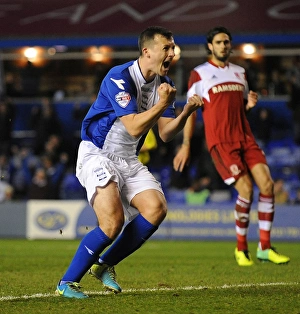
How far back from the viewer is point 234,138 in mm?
9617

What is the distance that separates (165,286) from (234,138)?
111 inches

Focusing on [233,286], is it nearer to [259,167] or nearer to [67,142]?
[259,167]

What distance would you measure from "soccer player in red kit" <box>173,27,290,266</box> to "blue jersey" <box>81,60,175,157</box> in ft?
8.75

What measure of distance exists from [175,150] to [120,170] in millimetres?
13105

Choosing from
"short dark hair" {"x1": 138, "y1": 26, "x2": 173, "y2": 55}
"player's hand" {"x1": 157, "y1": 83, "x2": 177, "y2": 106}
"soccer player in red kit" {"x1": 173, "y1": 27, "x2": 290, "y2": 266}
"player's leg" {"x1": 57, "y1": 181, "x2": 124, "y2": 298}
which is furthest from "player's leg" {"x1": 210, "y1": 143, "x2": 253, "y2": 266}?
"player's hand" {"x1": 157, "y1": 83, "x2": 177, "y2": 106}

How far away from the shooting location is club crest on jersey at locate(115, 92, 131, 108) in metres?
6.33

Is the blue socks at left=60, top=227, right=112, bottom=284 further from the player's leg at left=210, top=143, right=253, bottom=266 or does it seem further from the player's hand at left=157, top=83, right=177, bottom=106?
A: the player's leg at left=210, top=143, right=253, bottom=266

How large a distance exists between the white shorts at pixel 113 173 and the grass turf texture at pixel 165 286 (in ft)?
2.69

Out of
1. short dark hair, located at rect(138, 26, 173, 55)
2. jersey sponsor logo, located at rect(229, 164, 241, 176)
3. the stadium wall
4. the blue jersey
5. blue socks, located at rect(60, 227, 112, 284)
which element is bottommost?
the stadium wall

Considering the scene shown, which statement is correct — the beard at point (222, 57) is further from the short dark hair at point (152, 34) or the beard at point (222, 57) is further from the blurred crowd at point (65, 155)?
the blurred crowd at point (65, 155)

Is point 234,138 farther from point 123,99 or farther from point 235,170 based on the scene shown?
point 123,99

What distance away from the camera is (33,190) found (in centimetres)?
1792

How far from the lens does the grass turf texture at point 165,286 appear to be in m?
5.78

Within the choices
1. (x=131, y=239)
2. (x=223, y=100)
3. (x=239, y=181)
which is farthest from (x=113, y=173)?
(x=223, y=100)
